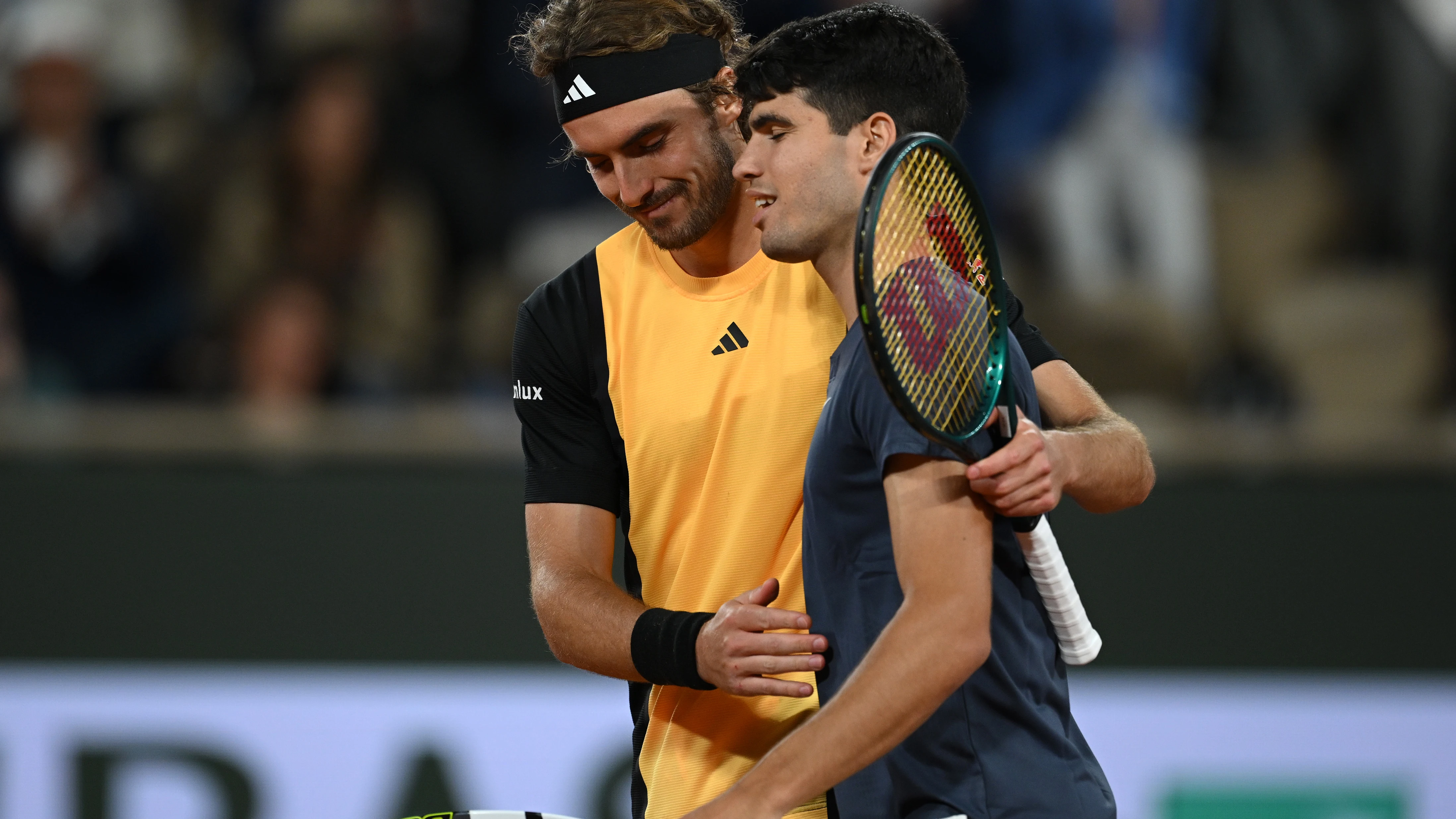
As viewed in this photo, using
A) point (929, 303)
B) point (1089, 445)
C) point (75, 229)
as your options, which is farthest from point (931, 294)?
point (75, 229)

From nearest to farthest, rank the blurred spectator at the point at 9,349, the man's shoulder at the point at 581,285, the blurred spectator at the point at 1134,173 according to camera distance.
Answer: the man's shoulder at the point at 581,285
the blurred spectator at the point at 9,349
the blurred spectator at the point at 1134,173

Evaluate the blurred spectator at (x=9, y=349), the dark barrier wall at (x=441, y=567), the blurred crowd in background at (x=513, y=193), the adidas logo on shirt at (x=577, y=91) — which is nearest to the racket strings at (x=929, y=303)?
the adidas logo on shirt at (x=577, y=91)

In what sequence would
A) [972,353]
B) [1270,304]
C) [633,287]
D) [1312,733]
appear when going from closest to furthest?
[972,353] → [633,287] → [1312,733] → [1270,304]

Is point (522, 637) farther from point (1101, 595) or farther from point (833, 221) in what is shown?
point (833, 221)

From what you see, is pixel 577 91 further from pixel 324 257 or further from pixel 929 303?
pixel 324 257

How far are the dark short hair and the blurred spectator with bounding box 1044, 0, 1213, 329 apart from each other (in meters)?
3.28

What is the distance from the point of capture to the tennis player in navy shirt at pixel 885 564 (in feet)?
6.15

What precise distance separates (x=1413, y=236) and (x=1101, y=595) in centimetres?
191

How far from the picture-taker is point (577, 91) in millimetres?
2668

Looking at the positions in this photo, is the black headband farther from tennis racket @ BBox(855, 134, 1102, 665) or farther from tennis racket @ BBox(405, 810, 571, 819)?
tennis racket @ BBox(405, 810, 571, 819)

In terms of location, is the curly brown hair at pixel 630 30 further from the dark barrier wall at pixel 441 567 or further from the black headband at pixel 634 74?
the dark barrier wall at pixel 441 567

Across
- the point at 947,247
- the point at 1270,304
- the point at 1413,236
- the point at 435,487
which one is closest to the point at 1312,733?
the point at 1270,304

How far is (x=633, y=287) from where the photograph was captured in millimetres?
2711

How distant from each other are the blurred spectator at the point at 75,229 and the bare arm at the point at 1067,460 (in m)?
3.40
